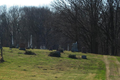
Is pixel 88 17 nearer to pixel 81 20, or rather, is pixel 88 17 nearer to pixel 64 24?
pixel 81 20

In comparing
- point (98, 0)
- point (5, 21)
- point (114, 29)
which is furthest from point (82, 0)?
point (5, 21)

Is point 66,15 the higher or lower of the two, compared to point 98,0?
lower

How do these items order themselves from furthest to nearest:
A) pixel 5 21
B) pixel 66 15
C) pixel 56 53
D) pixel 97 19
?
pixel 5 21, pixel 66 15, pixel 97 19, pixel 56 53

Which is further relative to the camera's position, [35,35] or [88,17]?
[35,35]

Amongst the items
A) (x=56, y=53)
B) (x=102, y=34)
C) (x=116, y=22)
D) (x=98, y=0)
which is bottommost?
(x=56, y=53)

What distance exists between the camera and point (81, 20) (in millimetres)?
41531

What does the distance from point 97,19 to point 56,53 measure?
17.8 meters

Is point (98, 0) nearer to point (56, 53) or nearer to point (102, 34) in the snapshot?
point (102, 34)

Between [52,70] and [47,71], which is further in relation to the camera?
[52,70]

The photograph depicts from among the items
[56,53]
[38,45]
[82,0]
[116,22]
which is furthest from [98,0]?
[38,45]

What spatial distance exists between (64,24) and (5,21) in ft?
107

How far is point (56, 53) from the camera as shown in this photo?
2317cm

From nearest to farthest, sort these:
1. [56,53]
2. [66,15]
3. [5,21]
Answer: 1. [56,53]
2. [66,15]
3. [5,21]

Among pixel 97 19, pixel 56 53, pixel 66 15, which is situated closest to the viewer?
pixel 56 53
